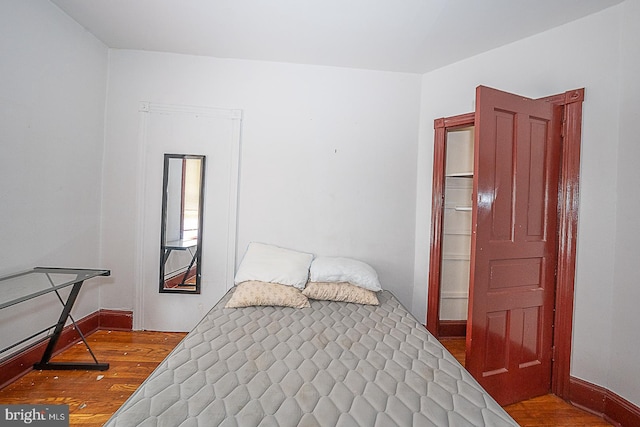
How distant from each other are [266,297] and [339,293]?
23.4 inches

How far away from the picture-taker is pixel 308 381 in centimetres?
129

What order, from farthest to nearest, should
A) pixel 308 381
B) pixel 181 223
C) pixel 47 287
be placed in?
pixel 181 223 < pixel 47 287 < pixel 308 381

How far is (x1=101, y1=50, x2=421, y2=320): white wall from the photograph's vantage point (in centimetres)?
266

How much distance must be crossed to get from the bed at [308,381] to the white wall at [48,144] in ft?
4.77

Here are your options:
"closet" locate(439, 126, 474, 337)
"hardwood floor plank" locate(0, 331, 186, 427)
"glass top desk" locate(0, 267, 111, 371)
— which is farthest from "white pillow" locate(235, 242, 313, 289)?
"closet" locate(439, 126, 474, 337)

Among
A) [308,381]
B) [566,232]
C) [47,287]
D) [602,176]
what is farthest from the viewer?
[566,232]

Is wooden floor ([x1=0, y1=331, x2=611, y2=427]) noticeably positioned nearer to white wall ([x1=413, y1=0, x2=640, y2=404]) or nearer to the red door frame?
the red door frame

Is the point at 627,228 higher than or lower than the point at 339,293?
higher

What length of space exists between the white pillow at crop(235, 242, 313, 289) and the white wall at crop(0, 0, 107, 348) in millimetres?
1440

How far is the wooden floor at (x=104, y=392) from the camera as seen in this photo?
170 cm

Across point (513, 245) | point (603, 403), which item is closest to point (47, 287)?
point (513, 245)

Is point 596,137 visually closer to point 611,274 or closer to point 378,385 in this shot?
point 611,274

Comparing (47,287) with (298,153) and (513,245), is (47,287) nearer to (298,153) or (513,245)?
(298,153)

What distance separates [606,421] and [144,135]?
13.7ft
